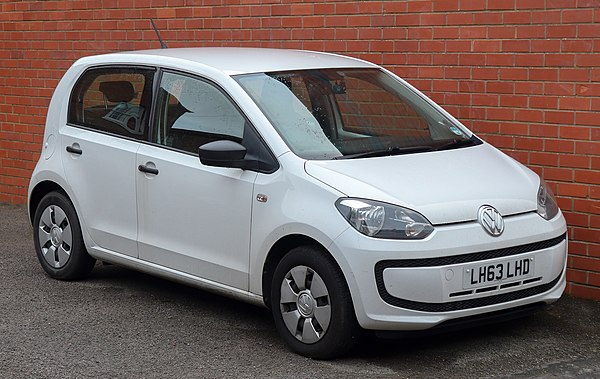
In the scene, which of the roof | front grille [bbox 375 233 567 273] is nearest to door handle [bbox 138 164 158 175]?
the roof

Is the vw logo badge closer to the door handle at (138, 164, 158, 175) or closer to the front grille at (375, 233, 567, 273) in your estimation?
the front grille at (375, 233, 567, 273)

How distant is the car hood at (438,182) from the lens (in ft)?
19.0

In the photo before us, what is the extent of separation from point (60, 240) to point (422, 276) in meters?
3.17

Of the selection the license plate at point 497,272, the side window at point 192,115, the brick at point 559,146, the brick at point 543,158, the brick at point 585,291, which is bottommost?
the brick at point 585,291

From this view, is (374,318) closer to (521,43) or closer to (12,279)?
(521,43)

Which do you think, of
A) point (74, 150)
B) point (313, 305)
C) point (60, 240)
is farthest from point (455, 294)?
point (60, 240)

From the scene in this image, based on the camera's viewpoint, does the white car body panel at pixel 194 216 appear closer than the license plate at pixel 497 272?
No

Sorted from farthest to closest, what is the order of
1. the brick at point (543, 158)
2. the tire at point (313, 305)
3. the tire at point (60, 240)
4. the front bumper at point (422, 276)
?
the tire at point (60, 240), the brick at point (543, 158), the tire at point (313, 305), the front bumper at point (422, 276)

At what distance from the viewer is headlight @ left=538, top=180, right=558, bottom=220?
6.20m

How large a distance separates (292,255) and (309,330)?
408 mm

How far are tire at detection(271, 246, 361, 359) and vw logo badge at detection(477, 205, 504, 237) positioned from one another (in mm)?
782

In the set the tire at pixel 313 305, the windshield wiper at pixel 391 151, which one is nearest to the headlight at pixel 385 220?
the tire at pixel 313 305

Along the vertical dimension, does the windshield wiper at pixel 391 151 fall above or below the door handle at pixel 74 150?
above

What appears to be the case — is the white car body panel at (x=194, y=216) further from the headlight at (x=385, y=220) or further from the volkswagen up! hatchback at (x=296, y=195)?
the headlight at (x=385, y=220)
